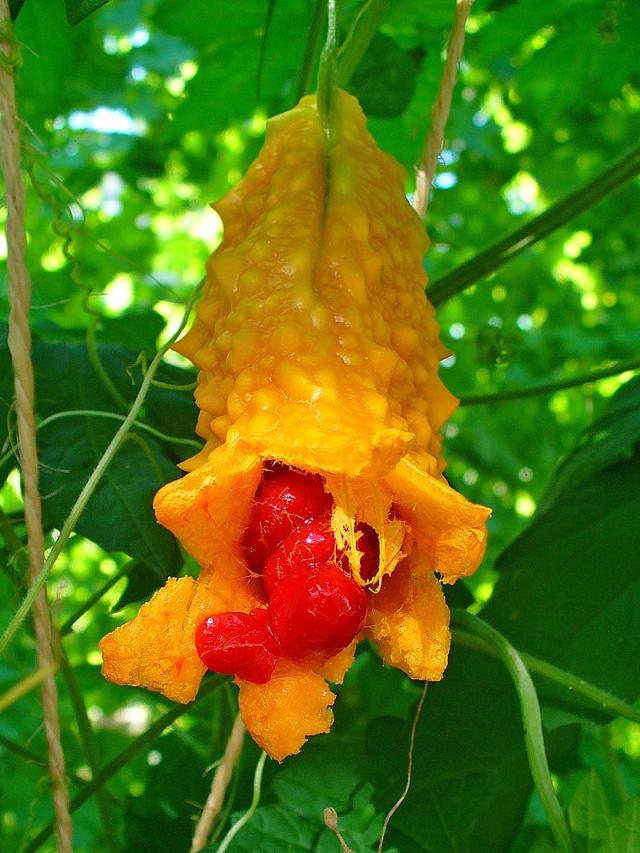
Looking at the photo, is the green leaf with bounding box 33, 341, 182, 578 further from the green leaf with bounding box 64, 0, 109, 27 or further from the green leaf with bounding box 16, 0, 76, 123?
the green leaf with bounding box 16, 0, 76, 123

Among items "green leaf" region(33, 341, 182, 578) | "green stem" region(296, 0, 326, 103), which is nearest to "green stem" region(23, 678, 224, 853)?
"green leaf" region(33, 341, 182, 578)

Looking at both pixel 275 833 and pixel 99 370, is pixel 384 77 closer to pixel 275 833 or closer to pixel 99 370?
pixel 99 370

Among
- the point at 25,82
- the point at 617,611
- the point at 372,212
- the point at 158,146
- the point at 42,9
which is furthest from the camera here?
the point at 158,146

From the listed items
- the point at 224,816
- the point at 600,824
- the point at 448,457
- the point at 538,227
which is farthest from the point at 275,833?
the point at 448,457

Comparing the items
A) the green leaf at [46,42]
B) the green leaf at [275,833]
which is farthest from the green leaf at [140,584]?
the green leaf at [46,42]

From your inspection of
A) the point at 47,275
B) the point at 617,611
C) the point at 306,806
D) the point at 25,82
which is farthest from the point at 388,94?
the point at 47,275

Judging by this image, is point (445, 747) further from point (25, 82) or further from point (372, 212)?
point (25, 82)
